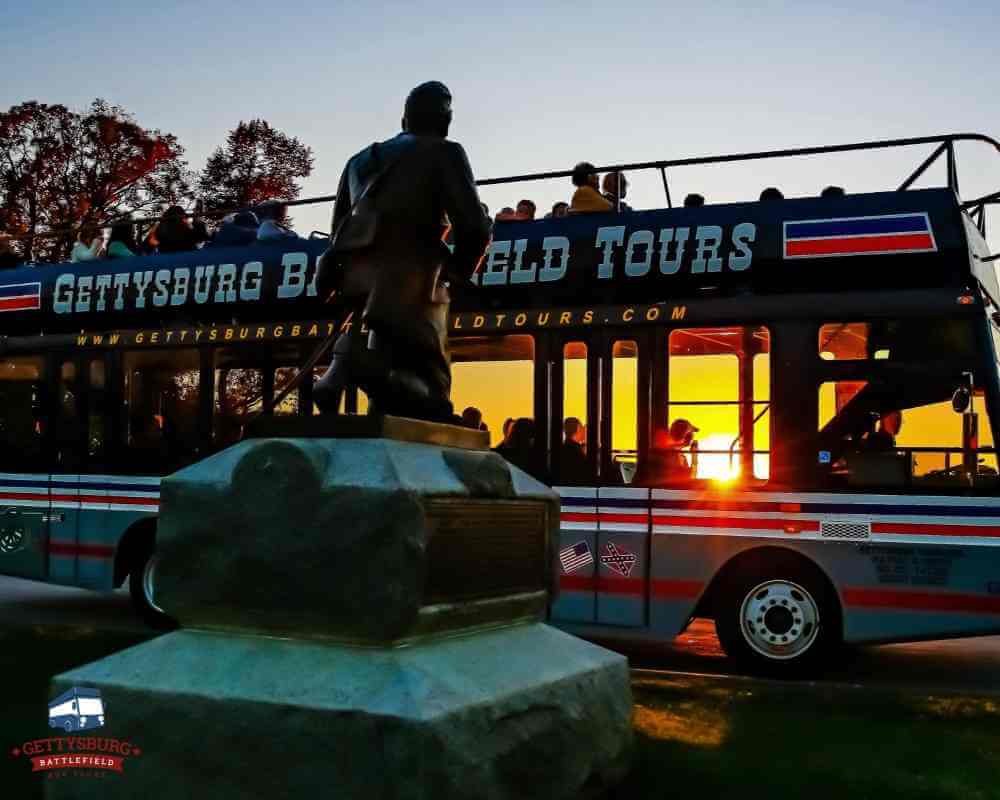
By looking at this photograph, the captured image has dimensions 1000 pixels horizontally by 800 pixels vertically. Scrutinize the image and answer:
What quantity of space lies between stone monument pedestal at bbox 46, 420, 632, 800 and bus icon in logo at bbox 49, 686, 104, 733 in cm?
5

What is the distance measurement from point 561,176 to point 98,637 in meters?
5.59

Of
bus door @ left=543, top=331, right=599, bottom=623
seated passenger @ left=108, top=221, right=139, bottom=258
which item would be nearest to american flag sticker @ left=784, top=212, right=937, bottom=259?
bus door @ left=543, top=331, right=599, bottom=623

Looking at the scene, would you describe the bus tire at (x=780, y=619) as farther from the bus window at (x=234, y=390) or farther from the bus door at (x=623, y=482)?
the bus window at (x=234, y=390)

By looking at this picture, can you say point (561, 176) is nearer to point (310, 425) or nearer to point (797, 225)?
point (797, 225)

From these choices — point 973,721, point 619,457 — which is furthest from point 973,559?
point 619,457

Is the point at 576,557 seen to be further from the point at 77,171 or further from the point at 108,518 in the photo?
the point at 77,171

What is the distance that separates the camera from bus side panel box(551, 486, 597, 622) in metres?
10.3

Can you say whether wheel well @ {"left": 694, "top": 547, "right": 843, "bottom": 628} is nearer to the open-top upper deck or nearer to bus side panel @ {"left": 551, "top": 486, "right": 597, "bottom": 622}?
bus side panel @ {"left": 551, "top": 486, "right": 597, "bottom": 622}

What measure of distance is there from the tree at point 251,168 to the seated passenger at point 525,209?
68.3ft

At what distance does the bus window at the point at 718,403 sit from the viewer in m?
9.91

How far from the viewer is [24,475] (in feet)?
42.7

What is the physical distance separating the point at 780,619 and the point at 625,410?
2.07 meters

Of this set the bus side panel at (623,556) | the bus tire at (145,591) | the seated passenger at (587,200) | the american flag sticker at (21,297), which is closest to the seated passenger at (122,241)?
the american flag sticker at (21,297)

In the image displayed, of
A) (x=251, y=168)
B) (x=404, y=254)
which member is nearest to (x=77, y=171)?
(x=251, y=168)
